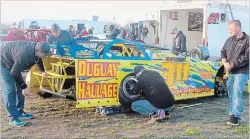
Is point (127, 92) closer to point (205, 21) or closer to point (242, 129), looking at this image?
point (242, 129)

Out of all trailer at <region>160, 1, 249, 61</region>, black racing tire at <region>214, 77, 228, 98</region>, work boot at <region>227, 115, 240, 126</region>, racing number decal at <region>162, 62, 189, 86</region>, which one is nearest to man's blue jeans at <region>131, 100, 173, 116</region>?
racing number decal at <region>162, 62, 189, 86</region>

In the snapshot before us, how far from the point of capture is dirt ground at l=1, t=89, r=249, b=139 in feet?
16.0

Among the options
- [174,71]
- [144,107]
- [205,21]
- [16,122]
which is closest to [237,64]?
[174,71]

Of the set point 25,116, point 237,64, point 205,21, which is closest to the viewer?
point 237,64

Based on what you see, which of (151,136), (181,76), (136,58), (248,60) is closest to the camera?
(151,136)

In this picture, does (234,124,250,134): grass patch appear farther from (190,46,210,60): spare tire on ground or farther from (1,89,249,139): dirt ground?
(190,46,210,60): spare tire on ground

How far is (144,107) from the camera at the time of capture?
5676mm

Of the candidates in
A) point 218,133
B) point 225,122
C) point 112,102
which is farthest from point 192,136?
point 112,102

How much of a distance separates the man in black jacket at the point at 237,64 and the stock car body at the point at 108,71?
116 cm

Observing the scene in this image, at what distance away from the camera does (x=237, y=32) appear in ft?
18.2

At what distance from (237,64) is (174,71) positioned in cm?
129

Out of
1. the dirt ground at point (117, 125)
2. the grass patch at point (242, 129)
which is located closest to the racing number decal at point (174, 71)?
the dirt ground at point (117, 125)

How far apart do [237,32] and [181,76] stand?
1475mm

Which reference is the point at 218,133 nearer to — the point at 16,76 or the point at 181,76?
the point at 181,76
